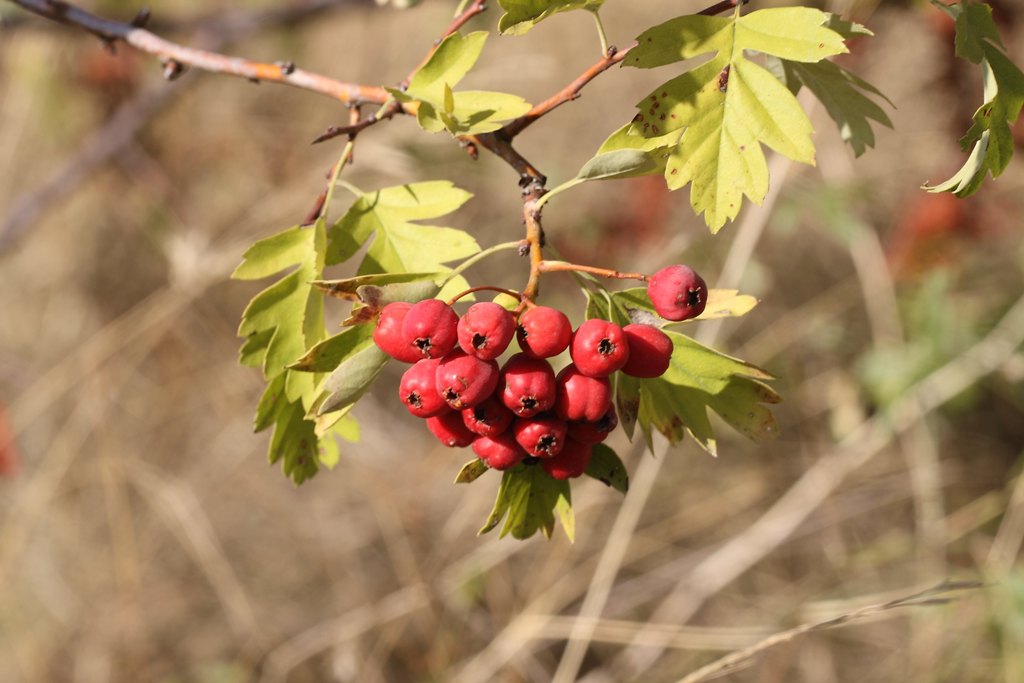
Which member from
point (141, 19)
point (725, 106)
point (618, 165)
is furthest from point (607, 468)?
point (141, 19)

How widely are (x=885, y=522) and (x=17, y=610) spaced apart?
4327 millimetres

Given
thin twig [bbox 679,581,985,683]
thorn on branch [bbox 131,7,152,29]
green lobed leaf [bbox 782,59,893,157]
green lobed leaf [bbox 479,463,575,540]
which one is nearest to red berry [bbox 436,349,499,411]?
green lobed leaf [bbox 479,463,575,540]

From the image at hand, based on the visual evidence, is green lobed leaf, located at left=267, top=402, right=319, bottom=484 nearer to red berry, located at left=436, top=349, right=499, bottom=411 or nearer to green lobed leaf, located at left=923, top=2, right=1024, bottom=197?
red berry, located at left=436, top=349, right=499, bottom=411

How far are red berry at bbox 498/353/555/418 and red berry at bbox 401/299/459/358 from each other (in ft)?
0.28

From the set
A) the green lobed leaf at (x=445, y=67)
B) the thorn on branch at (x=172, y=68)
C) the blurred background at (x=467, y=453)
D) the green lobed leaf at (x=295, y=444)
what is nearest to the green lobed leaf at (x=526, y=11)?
the green lobed leaf at (x=445, y=67)

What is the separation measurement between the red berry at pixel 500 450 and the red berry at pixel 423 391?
0.25ft

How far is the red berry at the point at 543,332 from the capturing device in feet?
3.45

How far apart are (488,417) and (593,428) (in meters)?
A: 0.14

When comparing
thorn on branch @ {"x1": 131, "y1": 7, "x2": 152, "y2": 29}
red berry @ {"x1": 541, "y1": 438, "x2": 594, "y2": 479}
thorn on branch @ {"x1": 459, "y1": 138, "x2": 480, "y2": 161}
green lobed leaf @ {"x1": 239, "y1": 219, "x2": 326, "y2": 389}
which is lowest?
red berry @ {"x1": 541, "y1": 438, "x2": 594, "y2": 479}

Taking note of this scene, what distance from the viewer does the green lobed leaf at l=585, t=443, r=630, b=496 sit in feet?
4.17

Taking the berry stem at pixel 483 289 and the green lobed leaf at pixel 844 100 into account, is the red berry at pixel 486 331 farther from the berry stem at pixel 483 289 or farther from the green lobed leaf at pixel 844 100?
the green lobed leaf at pixel 844 100

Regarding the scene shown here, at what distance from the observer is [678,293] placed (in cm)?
109

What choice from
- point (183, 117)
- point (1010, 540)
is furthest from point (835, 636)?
point (183, 117)

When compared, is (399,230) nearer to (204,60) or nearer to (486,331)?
(486,331)
